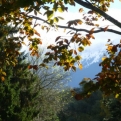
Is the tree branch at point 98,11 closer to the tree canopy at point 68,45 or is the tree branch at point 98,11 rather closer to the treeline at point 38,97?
the tree canopy at point 68,45

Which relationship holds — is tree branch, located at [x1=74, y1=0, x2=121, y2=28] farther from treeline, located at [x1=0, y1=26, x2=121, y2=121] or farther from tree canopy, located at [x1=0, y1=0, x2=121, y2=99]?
treeline, located at [x1=0, y1=26, x2=121, y2=121]

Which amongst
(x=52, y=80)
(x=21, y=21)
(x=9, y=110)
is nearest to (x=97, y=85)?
(x=21, y=21)

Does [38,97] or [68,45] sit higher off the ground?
[38,97]

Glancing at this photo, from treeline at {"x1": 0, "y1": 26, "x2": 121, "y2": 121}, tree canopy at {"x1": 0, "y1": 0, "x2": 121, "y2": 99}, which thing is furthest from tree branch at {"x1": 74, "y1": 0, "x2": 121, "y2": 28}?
treeline at {"x1": 0, "y1": 26, "x2": 121, "y2": 121}

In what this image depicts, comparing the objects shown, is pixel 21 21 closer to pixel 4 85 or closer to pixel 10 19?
pixel 10 19

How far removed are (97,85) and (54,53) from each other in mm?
897

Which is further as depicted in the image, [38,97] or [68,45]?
[38,97]

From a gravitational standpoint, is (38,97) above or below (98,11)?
above

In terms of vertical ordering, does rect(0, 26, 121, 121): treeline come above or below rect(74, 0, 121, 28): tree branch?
above

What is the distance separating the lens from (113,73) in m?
4.97

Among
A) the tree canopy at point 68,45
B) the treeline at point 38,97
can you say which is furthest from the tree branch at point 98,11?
the treeline at point 38,97

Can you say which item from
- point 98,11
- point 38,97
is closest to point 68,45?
point 98,11

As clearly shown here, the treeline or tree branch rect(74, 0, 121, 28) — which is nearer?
tree branch rect(74, 0, 121, 28)

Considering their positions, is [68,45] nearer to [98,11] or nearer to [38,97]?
[98,11]
